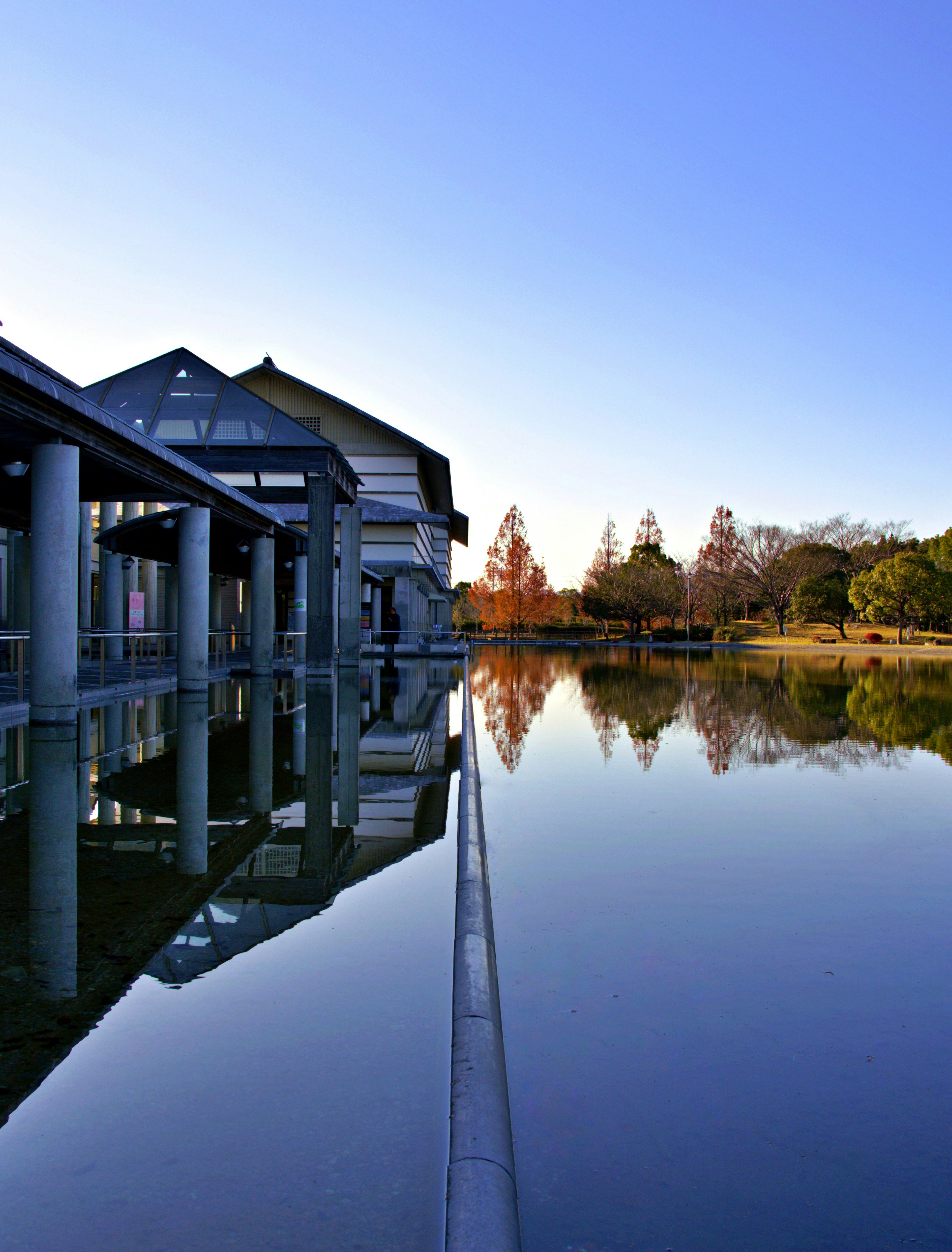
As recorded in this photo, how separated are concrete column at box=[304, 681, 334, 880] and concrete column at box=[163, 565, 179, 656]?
17.3 metres

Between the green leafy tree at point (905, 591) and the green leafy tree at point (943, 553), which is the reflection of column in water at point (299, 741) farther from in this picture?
the green leafy tree at point (943, 553)

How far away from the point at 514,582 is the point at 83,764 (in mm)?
72825

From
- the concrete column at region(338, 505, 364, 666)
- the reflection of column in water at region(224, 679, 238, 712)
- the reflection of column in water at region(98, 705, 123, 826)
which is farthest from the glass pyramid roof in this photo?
the reflection of column in water at region(98, 705, 123, 826)

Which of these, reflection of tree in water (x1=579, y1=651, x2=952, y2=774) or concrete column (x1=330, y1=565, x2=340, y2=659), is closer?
reflection of tree in water (x1=579, y1=651, x2=952, y2=774)

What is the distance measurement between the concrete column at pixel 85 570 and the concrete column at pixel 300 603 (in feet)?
18.7

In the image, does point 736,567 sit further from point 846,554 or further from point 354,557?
point 354,557

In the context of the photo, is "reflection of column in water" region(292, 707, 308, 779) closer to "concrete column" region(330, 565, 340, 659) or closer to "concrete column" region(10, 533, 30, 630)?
"concrete column" region(330, 565, 340, 659)

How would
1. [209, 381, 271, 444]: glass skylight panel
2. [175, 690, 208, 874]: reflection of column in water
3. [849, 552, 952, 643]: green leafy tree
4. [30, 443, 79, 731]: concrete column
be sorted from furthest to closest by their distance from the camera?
[849, 552, 952, 643]: green leafy tree
[209, 381, 271, 444]: glass skylight panel
[30, 443, 79, 731]: concrete column
[175, 690, 208, 874]: reflection of column in water

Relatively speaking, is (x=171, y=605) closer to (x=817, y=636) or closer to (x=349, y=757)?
(x=349, y=757)

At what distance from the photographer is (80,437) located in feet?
36.7

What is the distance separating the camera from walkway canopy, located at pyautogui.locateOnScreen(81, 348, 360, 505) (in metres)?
18.1

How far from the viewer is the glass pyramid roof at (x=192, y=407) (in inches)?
711

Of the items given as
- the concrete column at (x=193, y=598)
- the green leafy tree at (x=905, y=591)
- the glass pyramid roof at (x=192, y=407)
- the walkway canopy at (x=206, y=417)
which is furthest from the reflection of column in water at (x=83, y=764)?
the green leafy tree at (x=905, y=591)

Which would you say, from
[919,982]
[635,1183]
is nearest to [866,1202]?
[635,1183]
